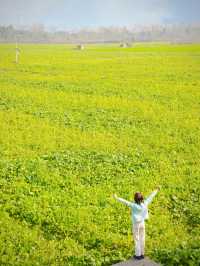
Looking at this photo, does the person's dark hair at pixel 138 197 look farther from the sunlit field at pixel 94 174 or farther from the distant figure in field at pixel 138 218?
the sunlit field at pixel 94 174

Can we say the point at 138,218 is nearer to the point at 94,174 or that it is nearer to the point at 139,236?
the point at 139,236

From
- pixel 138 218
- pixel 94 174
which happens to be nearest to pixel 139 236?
pixel 138 218

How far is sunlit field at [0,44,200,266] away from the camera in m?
12.3

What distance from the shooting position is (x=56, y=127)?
2617 centimetres

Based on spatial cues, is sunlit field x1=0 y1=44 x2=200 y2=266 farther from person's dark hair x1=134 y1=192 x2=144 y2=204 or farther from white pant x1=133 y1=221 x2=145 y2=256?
person's dark hair x1=134 y1=192 x2=144 y2=204

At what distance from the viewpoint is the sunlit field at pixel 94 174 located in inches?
486

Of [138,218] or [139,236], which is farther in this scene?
[139,236]

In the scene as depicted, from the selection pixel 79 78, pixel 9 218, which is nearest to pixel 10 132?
pixel 9 218

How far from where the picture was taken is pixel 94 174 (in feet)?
58.0

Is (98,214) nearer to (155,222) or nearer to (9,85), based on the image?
(155,222)

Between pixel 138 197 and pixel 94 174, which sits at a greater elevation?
pixel 138 197

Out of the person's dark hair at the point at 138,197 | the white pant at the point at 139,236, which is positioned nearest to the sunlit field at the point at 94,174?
the white pant at the point at 139,236

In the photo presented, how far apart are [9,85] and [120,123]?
61.3 feet

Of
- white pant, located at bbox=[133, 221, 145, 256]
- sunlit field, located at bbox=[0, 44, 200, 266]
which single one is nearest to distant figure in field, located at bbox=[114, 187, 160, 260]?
white pant, located at bbox=[133, 221, 145, 256]
